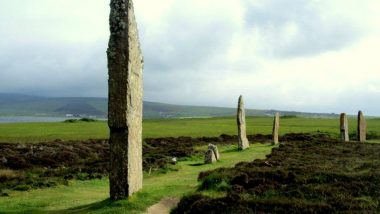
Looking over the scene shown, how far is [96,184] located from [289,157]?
40.7 ft

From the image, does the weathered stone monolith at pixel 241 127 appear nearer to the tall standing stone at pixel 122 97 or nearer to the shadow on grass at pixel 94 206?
the tall standing stone at pixel 122 97

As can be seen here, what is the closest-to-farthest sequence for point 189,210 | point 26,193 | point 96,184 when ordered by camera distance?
point 189,210 → point 26,193 → point 96,184

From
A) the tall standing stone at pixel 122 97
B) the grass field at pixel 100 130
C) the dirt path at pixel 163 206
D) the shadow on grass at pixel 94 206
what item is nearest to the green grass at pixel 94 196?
the shadow on grass at pixel 94 206

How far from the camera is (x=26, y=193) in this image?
874 inches

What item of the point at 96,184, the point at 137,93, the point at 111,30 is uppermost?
the point at 111,30

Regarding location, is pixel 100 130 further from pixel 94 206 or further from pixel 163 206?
pixel 163 206

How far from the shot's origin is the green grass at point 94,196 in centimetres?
1768

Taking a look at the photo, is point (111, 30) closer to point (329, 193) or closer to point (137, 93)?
point (137, 93)

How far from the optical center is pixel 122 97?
1784cm

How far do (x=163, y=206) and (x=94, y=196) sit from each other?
4398 millimetres

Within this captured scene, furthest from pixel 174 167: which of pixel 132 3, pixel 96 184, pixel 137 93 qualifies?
pixel 132 3

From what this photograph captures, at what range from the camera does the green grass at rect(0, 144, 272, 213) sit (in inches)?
696

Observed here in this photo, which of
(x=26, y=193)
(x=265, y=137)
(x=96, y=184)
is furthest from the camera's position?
(x=265, y=137)

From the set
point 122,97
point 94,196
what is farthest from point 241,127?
point 122,97
